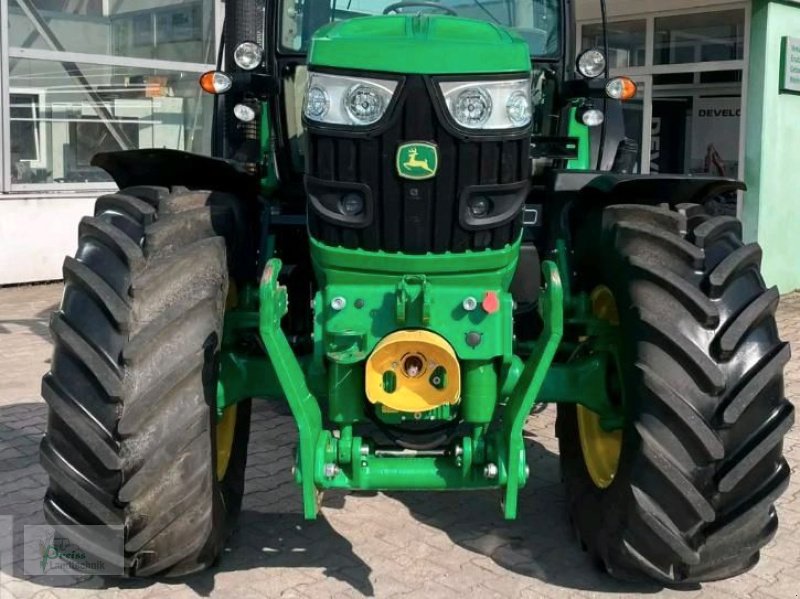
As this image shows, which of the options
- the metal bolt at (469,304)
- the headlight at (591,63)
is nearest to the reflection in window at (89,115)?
the headlight at (591,63)

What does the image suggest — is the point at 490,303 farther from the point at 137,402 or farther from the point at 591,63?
the point at 591,63

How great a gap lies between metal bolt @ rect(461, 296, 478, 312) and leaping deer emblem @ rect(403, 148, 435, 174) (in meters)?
0.42

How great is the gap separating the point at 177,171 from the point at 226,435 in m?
1.07

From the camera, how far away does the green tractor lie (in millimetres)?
3096

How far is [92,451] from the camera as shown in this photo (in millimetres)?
3068

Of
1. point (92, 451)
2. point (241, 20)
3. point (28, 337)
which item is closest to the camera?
point (92, 451)

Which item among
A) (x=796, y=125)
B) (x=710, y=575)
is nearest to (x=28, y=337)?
(x=710, y=575)

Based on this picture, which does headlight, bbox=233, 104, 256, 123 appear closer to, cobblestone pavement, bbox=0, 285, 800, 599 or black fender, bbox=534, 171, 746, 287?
black fender, bbox=534, 171, 746, 287

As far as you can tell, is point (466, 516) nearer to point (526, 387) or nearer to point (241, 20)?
point (526, 387)

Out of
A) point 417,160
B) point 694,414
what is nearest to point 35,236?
point 417,160

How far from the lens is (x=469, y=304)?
10.5ft

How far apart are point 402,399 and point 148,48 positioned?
9.14m

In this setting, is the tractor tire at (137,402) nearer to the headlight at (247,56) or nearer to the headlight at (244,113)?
the headlight at (247,56)

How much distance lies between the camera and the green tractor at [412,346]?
3.10m
